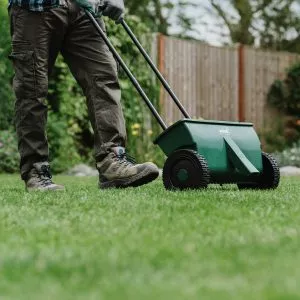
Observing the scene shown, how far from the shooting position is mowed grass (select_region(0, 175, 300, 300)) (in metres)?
1.57

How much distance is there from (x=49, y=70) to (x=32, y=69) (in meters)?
0.16

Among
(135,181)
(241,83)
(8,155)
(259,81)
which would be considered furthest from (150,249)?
(259,81)

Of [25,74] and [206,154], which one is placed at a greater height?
[25,74]

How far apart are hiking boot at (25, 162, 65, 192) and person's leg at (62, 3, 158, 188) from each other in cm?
27

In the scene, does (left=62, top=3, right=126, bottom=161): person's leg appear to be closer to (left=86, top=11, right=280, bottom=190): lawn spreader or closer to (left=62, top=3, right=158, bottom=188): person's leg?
(left=62, top=3, right=158, bottom=188): person's leg

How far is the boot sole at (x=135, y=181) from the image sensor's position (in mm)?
3984

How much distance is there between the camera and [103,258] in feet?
6.24

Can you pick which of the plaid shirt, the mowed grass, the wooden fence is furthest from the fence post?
the mowed grass

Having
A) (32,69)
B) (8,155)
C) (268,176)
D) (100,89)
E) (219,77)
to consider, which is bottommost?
(8,155)

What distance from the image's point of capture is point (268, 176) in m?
4.30

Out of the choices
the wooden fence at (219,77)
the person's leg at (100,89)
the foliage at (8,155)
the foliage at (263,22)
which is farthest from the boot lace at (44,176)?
the foliage at (263,22)

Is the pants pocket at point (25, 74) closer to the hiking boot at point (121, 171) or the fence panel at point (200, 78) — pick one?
the hiking boot at point (121, 171)

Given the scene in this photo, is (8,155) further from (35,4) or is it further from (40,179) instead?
(35,4)

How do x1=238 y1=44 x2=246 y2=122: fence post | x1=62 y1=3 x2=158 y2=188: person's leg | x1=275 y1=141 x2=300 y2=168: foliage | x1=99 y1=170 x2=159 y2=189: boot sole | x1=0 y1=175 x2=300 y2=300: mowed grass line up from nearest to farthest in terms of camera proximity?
x1=0 y1=175 x2=300 y2=300: mowed grass
x1=99 y1=170 x2=159 y2=189: boot sole
x1=62 y1=3 x2=158 y2=188: person's leg
x1=275 y1=141 x2=300 y2=168: foliage
x1=238 y1=44 x2=246 y2=122: fence post
